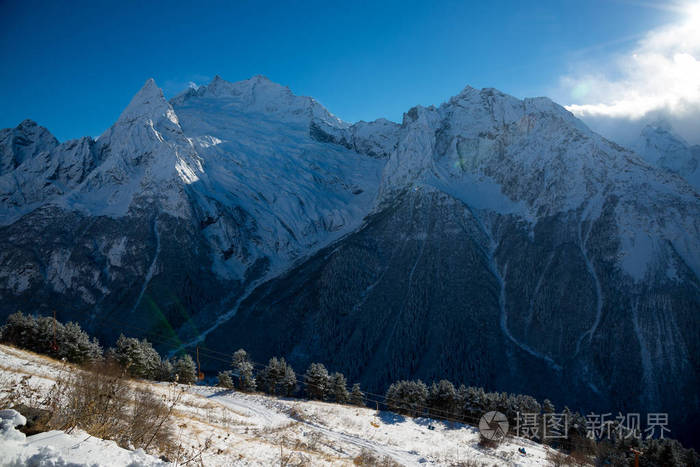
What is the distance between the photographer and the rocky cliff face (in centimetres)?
9862

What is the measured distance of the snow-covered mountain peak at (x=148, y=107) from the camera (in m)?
168

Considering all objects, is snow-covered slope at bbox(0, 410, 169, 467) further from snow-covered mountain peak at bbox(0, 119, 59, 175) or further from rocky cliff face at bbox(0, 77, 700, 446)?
snow-covered mountain peak at bbox(0, 119, 59, 175)

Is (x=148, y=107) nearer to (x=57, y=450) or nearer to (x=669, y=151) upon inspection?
(x=57, y=450)

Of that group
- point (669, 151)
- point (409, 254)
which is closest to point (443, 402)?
point (409, 254)

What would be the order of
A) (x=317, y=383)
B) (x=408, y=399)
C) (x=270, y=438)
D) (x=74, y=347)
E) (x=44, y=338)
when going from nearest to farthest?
(x=270, y=438) → (x=74, y=347) → (x=44, y=338) → (x=408, y=399) → (x=317, y=383)

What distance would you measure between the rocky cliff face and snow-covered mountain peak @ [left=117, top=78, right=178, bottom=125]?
0.83 metres

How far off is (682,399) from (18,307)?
17225 cm

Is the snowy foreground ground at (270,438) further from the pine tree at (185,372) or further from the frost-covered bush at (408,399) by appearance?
the frost-covered bush at (408,399)

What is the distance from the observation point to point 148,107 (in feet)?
→ 559

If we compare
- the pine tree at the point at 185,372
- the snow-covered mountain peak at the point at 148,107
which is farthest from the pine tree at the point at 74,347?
the snow-covered mountain peak at the point at 148,107

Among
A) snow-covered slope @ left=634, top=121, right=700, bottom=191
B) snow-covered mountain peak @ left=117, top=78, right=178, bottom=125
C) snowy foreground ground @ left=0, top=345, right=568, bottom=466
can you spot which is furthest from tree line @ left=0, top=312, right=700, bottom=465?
snow-covered slope @ left=634, top=121, right=700, bottom=191

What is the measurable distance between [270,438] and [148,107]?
7197 inches

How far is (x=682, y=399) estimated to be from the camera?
82.1 metres

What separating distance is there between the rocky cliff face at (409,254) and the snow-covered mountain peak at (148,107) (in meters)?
0.83
